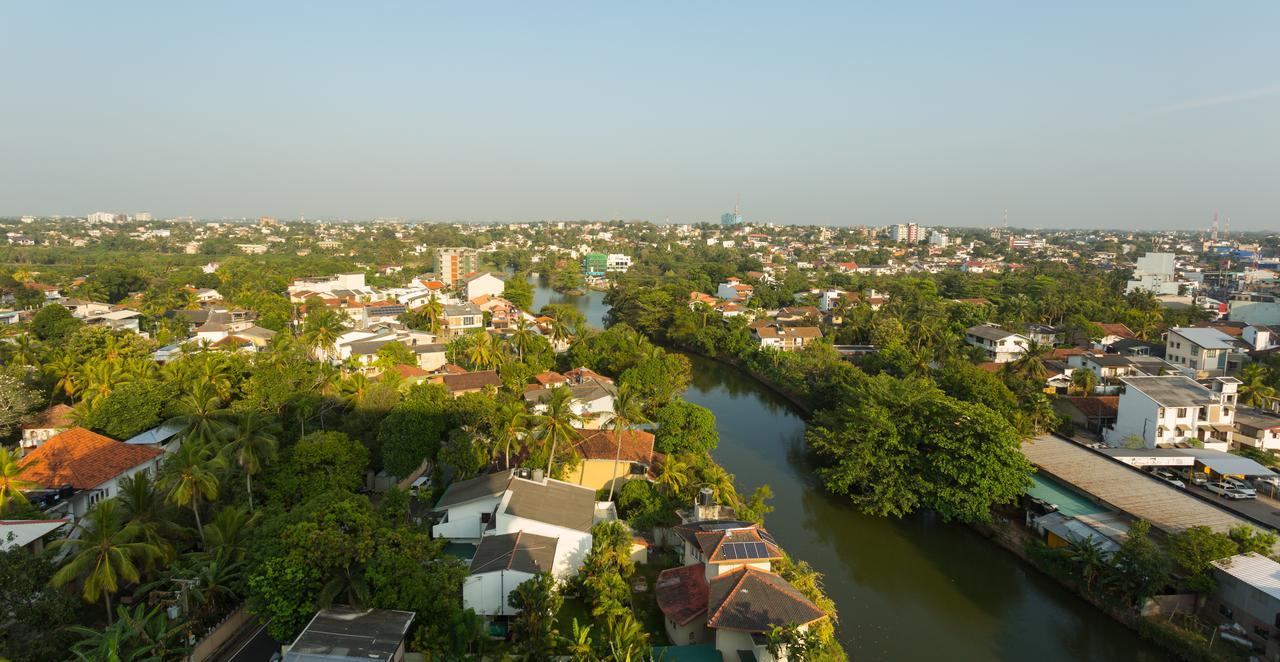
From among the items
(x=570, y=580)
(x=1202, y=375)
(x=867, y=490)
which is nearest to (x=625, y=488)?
(x=570, y=580)

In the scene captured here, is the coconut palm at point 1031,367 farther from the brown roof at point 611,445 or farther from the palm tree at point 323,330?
the palm tree at point 323,330

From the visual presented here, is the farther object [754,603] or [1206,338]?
[1206,338]

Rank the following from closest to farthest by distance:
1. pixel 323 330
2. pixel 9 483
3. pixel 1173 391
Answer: pixel 9 483 → pixel 1173 391 → pixel 323 330

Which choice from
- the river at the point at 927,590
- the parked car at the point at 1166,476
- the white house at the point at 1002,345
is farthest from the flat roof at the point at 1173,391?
the white house at the point at 1002,345

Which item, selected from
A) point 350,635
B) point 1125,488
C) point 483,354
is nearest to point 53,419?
point 483,354

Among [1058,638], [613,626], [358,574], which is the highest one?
[358,574]

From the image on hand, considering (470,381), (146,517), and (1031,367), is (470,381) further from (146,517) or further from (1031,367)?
(1031,367)

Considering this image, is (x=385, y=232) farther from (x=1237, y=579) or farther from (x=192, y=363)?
(x=1237, y=579)
